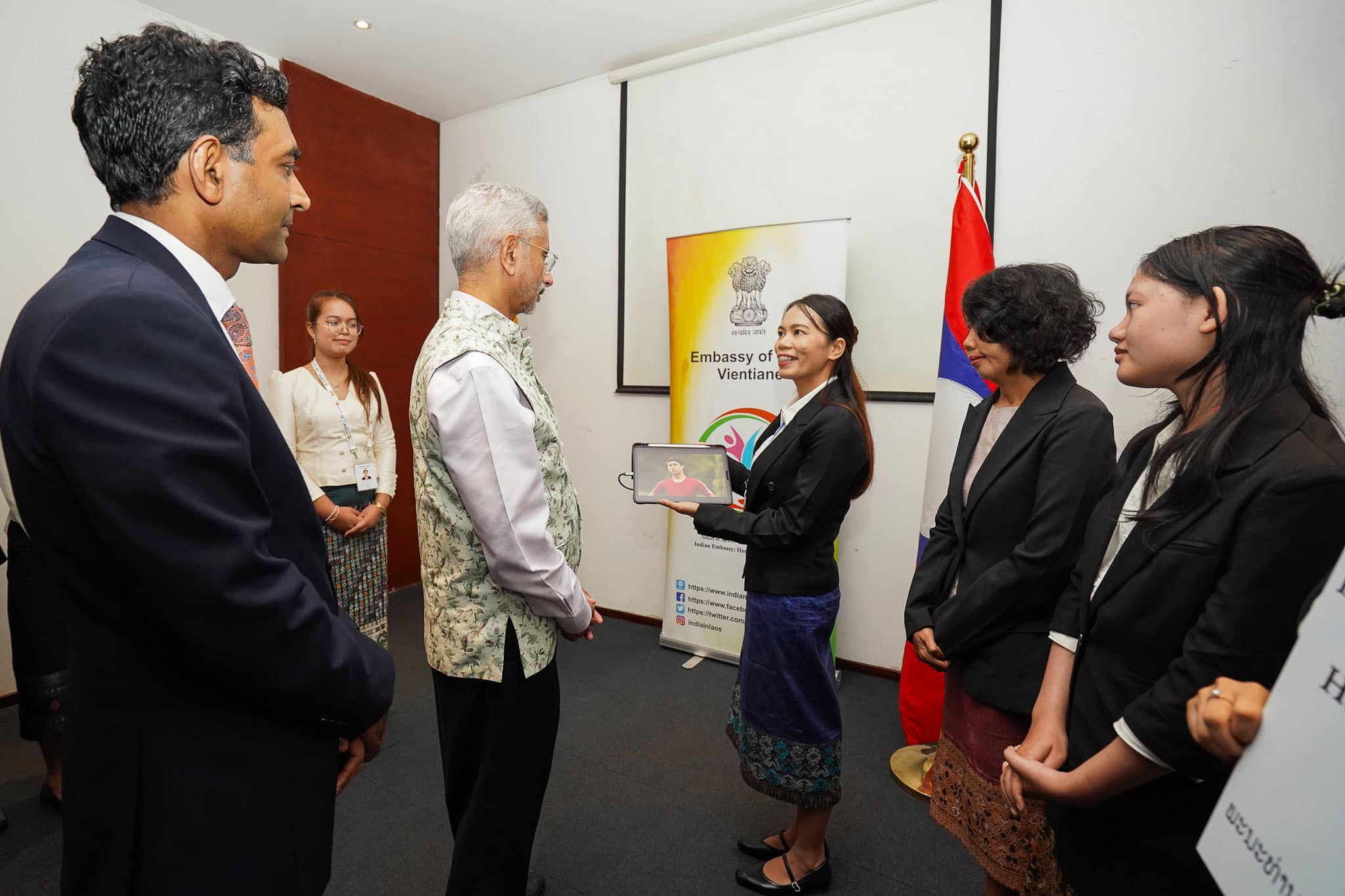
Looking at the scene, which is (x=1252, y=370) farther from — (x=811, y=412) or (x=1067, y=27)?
(x=1067, y=27)

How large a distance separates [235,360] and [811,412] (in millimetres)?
1408

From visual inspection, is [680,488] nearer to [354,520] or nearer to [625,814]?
Answer: [625,814]

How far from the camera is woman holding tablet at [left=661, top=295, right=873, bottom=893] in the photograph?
5.90ft

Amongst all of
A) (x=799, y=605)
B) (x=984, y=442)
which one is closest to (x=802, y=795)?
(x=799, y=605)

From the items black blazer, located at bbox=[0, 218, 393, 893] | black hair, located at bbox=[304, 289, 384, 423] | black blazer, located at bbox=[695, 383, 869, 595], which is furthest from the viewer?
black hair, located at bbox=[304, 289, 384, 423]

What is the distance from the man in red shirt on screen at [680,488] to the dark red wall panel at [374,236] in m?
2.89

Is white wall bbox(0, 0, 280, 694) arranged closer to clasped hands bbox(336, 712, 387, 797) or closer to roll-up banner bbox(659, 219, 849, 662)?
roll-up banner bbox(659, 219, 849, 662)

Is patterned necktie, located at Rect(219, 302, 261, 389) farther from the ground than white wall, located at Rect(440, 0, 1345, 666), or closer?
closer

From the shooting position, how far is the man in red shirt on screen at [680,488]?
6.73ft

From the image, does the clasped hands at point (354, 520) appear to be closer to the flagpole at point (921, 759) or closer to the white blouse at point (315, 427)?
the white blouse at point (315, 427)

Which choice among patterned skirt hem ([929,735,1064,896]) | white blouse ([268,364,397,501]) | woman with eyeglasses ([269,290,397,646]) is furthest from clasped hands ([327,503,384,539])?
patterned skirt hem ([929,735,1064,896])

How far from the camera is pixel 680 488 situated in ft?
6.77

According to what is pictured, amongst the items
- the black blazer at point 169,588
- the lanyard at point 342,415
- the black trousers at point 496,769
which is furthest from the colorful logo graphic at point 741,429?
the black blazer at point 169,588

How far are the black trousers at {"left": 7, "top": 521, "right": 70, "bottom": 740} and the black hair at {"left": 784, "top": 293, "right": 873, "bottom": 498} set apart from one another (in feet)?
8.41
